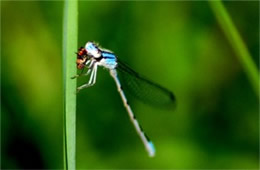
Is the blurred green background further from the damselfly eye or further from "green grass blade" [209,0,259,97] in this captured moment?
"green grass blade" [209,0,259,97]

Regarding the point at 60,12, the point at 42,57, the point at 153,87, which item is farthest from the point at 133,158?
the point at 60,12

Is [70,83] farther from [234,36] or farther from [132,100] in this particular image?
[132,100]

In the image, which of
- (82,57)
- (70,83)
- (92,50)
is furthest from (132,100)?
(70,83)

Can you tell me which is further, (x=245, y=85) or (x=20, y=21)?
(x=245, y=85)

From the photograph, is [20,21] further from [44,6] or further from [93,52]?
[93,52]

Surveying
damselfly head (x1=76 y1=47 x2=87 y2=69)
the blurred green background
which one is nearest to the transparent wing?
the blurred green background

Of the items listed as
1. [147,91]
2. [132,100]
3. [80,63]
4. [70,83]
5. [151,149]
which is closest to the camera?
[70,83]
